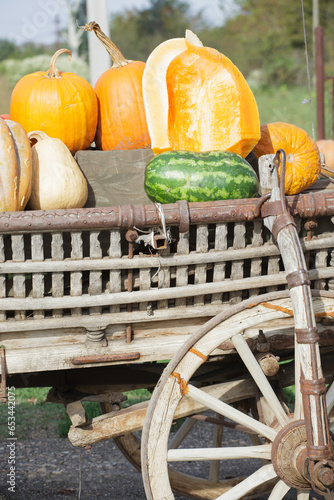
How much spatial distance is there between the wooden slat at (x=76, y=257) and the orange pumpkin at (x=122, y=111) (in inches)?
39.2

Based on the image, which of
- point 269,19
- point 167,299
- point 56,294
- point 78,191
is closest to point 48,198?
point 78,191

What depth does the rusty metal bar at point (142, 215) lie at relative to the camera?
183 centimetres

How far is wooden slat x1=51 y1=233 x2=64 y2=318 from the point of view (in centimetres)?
189

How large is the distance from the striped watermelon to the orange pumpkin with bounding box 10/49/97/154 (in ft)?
2.05

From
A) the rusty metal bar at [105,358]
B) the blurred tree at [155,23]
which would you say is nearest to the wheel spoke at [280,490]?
the rusty metal bar at [105,358]

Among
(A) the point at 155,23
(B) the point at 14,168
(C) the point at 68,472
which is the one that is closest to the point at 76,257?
(B) the point at 14,168

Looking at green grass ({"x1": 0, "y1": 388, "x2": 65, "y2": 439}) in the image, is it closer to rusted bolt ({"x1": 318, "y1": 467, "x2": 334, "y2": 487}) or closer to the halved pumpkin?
the halved pumpkin

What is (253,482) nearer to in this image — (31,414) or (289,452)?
(289,452)

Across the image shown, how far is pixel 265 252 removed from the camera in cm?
206

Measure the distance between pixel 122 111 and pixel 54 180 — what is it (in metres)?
0.71

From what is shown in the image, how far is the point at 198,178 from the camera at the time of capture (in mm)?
2119

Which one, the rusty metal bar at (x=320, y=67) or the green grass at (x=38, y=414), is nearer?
the green grass at (x=38, y=414)

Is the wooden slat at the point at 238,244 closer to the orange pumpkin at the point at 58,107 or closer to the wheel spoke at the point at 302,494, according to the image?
the wheel spoke at the point at 302,494

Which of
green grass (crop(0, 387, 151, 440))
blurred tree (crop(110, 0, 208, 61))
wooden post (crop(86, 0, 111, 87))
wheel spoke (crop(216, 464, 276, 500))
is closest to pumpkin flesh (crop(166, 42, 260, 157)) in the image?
wheel spoke (crop(216, 464, 276, 500))
